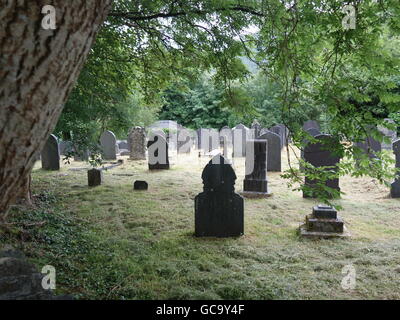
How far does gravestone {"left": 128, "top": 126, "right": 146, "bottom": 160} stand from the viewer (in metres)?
14.9

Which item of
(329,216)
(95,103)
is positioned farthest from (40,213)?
(329,216)

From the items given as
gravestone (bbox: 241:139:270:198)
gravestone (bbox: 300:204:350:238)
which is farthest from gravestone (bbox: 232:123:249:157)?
gravestone (bbox: 300:204:350:238)

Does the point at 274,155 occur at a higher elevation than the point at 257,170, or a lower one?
higher

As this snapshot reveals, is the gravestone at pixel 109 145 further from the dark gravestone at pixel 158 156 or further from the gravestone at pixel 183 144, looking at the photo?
the gravestone at pixel 183 144

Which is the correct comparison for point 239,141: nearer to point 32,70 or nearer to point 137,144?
point 137,144

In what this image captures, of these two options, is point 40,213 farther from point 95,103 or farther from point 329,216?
point 329,216

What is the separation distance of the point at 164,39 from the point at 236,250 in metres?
4.13

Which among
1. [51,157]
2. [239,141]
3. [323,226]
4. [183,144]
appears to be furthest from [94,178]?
[183,144]

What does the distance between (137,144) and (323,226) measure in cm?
1073

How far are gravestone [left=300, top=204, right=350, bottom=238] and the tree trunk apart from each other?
473 cm

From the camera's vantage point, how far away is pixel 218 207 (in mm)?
5340

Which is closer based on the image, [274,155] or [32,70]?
[32,70]

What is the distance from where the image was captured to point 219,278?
3.86m

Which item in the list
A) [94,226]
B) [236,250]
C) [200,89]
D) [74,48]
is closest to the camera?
[74,48]
